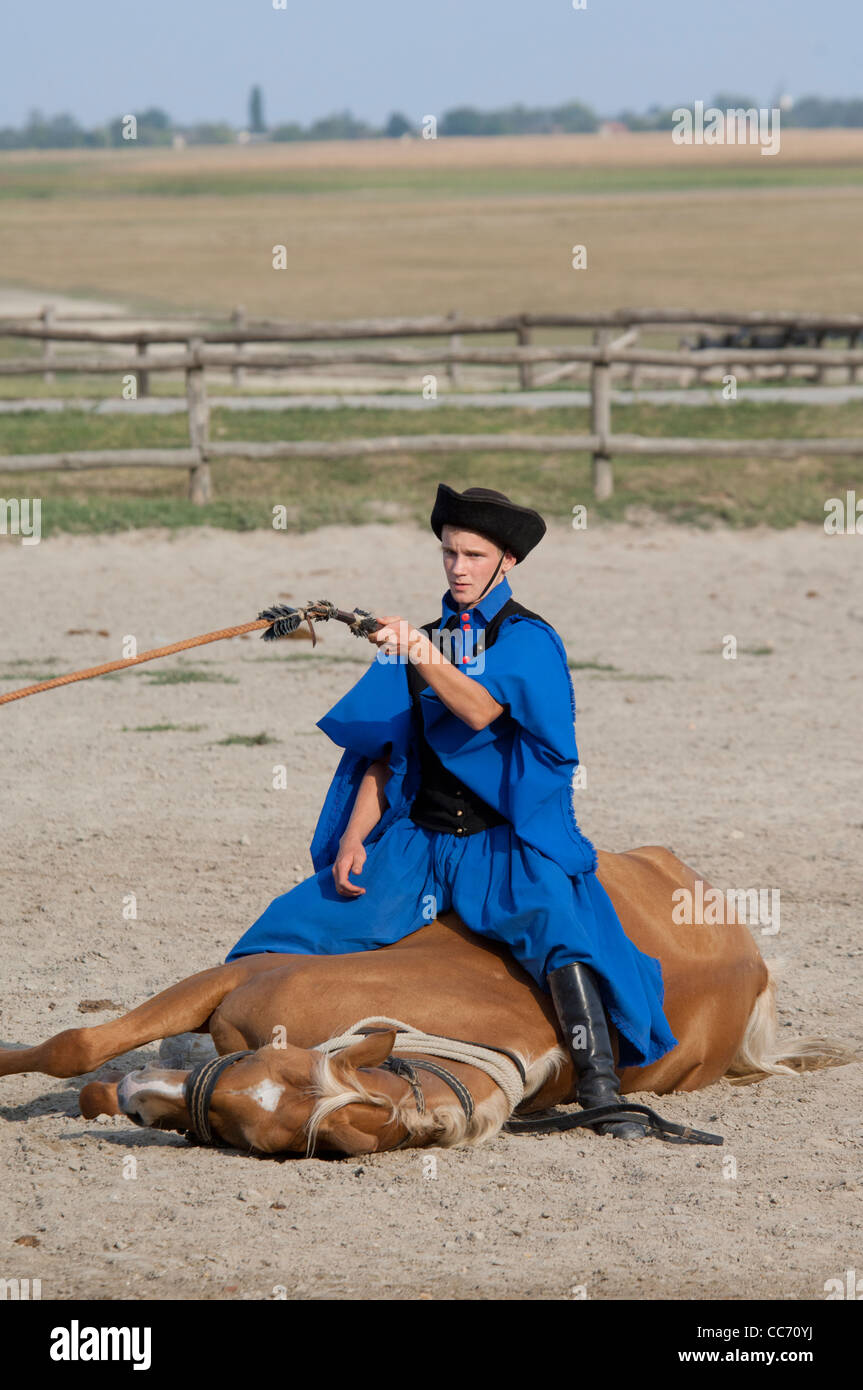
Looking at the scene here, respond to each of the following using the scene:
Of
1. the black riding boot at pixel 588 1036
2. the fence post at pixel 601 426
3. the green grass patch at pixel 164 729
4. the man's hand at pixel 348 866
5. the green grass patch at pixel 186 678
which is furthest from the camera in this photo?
the fence post at pixel 601 426

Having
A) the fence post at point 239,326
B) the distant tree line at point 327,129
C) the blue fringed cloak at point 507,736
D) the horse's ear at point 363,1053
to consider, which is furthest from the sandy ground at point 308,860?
the distant tree line at point 327,129

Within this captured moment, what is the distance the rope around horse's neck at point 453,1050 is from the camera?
12.1 feet

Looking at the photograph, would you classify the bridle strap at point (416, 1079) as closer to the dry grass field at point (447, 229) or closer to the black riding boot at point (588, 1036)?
the black riding boot at point (588, 1036)

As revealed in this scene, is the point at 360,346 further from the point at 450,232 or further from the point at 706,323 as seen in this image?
the point at 450,232

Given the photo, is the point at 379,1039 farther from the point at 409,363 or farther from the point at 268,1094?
the point at 409,363

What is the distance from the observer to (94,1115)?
12.7ft

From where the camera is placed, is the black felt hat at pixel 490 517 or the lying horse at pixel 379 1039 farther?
the black felt hat at pixel 490 517

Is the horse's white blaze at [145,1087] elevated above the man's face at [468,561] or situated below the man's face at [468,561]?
below

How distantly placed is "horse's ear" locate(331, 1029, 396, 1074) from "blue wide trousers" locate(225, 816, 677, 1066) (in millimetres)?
599

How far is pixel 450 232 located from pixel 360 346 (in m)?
38.7

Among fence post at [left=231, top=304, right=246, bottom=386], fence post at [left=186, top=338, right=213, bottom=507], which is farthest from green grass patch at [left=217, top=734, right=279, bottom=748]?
fence post at [left=231, top=304, right=246, bottom=386]

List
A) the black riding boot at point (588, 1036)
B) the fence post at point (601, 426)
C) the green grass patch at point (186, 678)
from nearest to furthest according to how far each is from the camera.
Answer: the black riding boot at point (588, 1036), the green grass patch at point (186, 678), the fence post at point (601, 426)

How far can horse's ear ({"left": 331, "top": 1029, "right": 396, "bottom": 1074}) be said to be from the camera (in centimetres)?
338

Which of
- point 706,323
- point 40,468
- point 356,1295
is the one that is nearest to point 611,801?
point 356,1295
